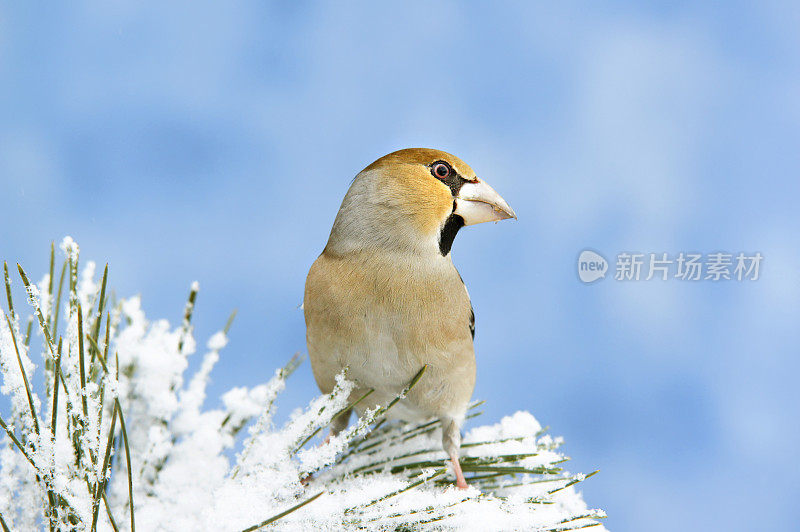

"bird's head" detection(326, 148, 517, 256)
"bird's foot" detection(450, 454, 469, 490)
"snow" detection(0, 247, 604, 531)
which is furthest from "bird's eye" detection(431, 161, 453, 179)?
"bird's foot" detection(450, 454, 469, 490)

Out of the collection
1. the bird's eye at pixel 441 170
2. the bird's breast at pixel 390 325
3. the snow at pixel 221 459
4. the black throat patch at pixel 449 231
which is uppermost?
the bird's eye at pixel 441 170

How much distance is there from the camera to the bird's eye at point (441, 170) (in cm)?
171

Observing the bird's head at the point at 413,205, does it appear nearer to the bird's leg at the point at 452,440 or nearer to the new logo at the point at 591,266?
the bird's leg at the point at 452,440

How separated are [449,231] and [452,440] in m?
0.49

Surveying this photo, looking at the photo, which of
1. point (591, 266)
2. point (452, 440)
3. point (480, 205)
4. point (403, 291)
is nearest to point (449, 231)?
point (480, 205)

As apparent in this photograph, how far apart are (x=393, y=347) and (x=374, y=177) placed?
0.42 meters

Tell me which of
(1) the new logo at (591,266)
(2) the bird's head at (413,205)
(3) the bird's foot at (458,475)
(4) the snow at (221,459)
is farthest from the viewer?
(1) the new logo at (591,266)

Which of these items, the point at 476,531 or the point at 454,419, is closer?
the point at 476,531

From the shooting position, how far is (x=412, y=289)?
1.59 m

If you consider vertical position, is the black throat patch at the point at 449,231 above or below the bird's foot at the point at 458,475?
above

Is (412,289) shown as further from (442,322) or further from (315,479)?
(315,479)

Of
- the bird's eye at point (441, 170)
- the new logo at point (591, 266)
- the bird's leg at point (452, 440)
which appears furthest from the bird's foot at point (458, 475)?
the new logo at point (591, 266)

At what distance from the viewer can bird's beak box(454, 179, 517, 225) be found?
5.49 ft

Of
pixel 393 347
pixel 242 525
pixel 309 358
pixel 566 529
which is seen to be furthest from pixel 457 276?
pixel 242 525
